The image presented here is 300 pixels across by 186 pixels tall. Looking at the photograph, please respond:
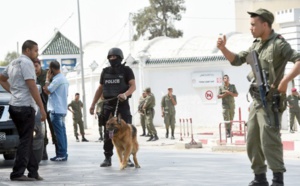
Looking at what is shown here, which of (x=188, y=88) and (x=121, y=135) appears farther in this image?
(x=188, y=88)

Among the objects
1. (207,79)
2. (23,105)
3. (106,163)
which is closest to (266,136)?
(23,105)

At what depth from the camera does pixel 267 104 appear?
9.25 m

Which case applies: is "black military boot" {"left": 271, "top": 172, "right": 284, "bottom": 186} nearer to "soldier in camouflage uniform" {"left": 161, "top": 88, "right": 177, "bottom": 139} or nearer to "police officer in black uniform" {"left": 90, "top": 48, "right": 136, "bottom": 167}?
"police officer in black uniform" {"left": 90, "top": 48, "right": 136, "bottom": 167}

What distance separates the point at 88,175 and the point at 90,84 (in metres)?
32.3

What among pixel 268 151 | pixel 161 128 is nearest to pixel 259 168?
pixel 268 151

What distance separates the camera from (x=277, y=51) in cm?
923

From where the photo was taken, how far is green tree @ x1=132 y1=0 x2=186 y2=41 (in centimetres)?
7506

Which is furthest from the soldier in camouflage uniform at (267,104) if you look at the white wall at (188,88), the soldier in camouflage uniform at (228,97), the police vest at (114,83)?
the white wall at (188,88)

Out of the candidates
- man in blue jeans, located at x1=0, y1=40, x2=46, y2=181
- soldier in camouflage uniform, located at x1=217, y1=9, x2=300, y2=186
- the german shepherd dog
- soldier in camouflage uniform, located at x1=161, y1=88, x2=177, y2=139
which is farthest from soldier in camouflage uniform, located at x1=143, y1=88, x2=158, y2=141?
soldier in camouflage uniform, located at x1=217, y1=9, x2=300, y2=186

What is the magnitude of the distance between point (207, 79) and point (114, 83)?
24.4 metres

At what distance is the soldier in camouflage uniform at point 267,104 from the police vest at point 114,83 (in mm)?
4479

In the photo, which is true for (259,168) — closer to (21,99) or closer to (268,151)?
(268,151)

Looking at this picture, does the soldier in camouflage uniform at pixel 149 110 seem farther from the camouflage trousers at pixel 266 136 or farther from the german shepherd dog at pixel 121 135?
the camouflage trousers at pixel 266 136

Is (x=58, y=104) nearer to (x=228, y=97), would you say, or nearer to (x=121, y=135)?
(x=121, y=135)
